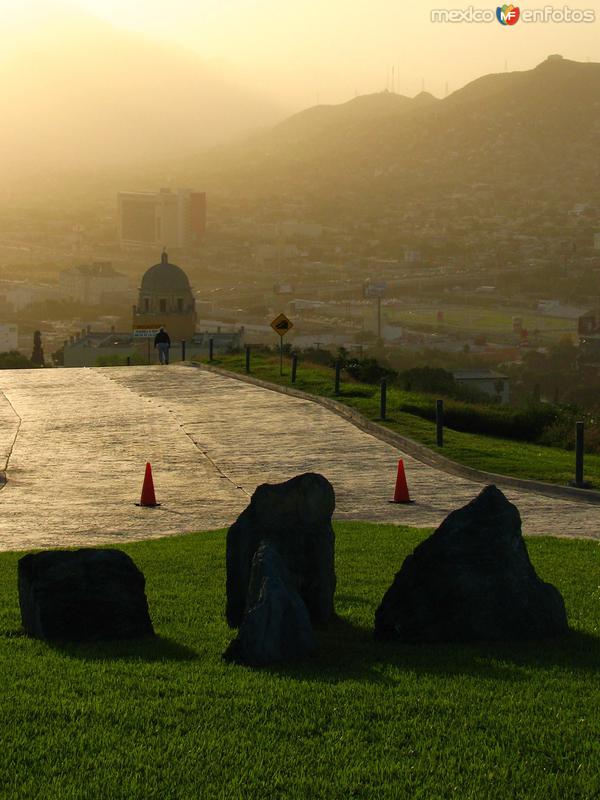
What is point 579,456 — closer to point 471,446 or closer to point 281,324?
point 471,446

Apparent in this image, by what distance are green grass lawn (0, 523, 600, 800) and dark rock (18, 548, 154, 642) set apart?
0.21m

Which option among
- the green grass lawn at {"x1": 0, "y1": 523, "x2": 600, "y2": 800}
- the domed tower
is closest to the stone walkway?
the green grass lawn at {"x1": 0, "y1": 523, "x2": 600, "y2": 800}

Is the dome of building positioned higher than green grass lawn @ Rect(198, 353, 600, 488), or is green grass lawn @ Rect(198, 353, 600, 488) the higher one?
the dome of building

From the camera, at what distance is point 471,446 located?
78.8 ft

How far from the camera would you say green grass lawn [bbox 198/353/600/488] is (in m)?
21.3

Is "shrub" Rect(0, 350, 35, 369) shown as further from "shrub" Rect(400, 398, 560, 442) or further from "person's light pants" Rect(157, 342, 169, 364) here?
"shrub" Rect(400, 398, 560, 442)

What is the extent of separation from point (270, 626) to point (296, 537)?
151 cm

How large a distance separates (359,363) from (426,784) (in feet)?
115

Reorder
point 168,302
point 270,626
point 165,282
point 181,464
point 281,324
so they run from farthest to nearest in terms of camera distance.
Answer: point 168,302, point 165,282, point 281,324, point 181,464, point 270,626

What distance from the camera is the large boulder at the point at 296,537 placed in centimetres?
948

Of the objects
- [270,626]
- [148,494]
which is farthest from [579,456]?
[270,626]

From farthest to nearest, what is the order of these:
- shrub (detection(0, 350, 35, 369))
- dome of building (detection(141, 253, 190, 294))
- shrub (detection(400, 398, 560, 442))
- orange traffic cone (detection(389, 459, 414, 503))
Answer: dome of building (detection(141, 253, 190, 294))
shrub (detection(0, 350, 35, 369))
shrub (detection(400, 398, 560, 442))
orange traffic cone (detection(389, 459, 414, 503))

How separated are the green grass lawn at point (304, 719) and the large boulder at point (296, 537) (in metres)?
0.22

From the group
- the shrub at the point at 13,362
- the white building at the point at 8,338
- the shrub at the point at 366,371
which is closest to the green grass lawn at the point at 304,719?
the shrub at the point at 366,371
